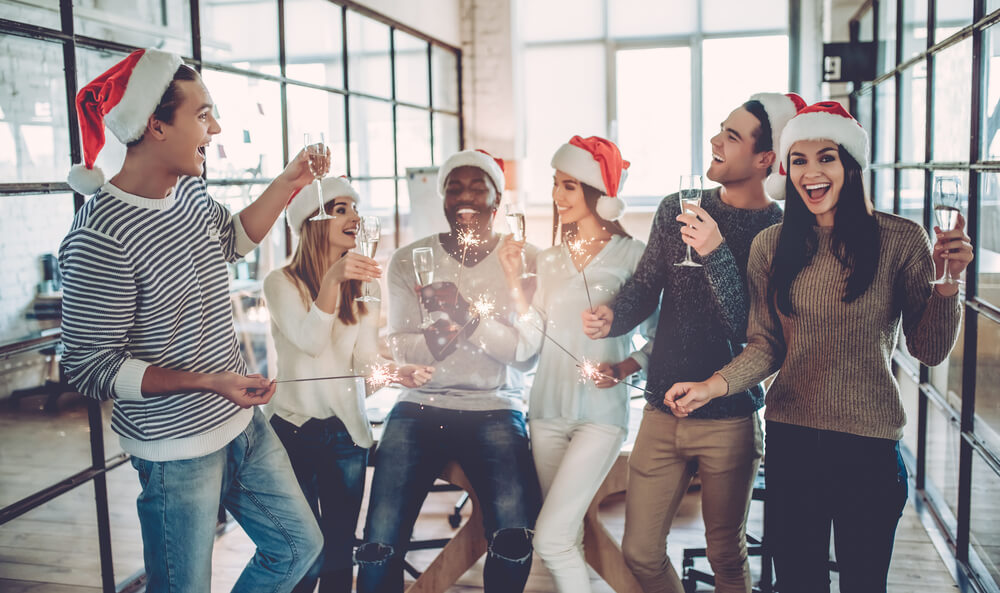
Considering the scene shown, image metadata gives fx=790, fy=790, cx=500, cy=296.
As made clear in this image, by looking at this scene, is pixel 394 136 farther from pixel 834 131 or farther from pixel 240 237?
pixel 834 131

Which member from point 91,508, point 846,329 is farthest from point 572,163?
point 91,508

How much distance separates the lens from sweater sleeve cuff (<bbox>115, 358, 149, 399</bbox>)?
61.6 inches

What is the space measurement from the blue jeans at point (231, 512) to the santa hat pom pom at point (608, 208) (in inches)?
43.8

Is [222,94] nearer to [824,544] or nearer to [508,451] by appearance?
[508,451]

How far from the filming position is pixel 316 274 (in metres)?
2.28

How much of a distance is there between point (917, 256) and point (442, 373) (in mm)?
1306

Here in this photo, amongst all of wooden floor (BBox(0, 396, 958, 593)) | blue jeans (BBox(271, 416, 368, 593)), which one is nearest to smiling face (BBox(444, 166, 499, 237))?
blue jeans (BBox(271, 416, 368, 593))

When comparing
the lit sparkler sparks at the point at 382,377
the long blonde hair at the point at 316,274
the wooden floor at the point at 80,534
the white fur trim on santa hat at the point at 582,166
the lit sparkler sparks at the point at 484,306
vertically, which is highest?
the white fur trim on santa hat at the point at 582,166

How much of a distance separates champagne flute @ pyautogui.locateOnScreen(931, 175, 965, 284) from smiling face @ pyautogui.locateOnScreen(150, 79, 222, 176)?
1533 millimetres

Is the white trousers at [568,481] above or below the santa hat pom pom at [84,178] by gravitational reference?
below

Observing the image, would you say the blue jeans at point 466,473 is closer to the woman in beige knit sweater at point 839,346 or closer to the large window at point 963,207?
the woman in beige knit sweater at point 839,346

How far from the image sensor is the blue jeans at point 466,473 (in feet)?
6.79

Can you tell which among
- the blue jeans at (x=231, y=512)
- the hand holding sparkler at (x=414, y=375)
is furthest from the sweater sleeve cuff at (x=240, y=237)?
the hand holding sparkler at (x=414, y=375)

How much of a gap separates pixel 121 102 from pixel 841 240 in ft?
5.07
